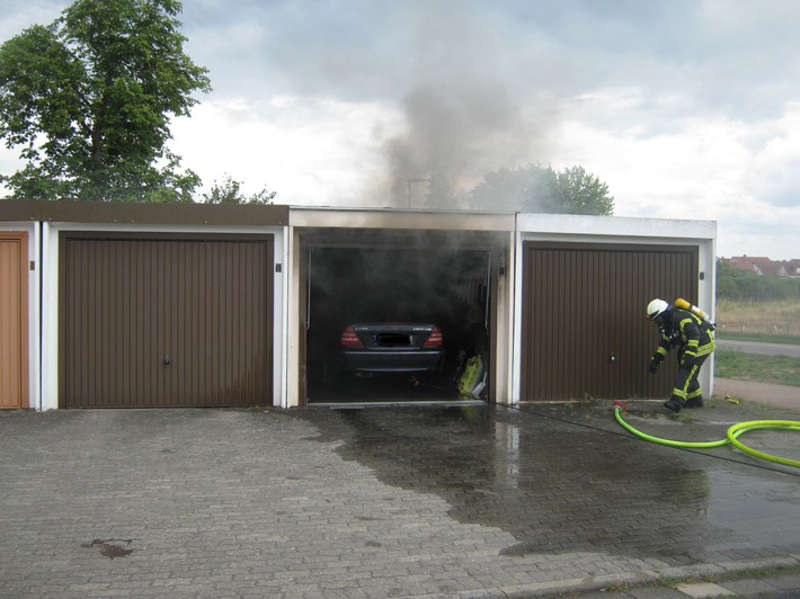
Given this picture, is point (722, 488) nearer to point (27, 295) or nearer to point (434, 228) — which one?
point (434, 228)

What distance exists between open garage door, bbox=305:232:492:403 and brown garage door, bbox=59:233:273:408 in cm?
96

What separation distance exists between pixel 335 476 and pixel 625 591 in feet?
8.50

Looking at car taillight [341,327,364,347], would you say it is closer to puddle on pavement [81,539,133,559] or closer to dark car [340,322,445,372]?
dark car [340,322,445,372]

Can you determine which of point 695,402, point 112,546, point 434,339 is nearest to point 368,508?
point 112,546

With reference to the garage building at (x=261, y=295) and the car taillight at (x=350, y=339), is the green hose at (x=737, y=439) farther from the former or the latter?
the car taillight at (x=350, y=339)

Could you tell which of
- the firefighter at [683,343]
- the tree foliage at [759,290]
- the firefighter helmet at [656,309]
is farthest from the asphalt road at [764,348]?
the tree foliage at [759,290]

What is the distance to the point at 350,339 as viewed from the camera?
9.09m

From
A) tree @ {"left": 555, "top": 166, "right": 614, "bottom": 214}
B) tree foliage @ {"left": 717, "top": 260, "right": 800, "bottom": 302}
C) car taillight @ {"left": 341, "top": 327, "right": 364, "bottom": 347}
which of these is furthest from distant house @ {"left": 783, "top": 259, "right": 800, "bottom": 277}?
car taillight @ {"left": 341, "top": 327, "right": 364, "bottom": 347}

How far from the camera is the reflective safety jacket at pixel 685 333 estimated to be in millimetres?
8172

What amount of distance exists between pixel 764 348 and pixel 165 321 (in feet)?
61.9

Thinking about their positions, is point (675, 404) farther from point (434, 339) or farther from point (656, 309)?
point (434, 339)

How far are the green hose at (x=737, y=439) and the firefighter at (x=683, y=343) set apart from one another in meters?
0.90

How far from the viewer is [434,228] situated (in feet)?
27.2

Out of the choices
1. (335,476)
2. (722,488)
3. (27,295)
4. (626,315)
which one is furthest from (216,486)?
(626,315)
